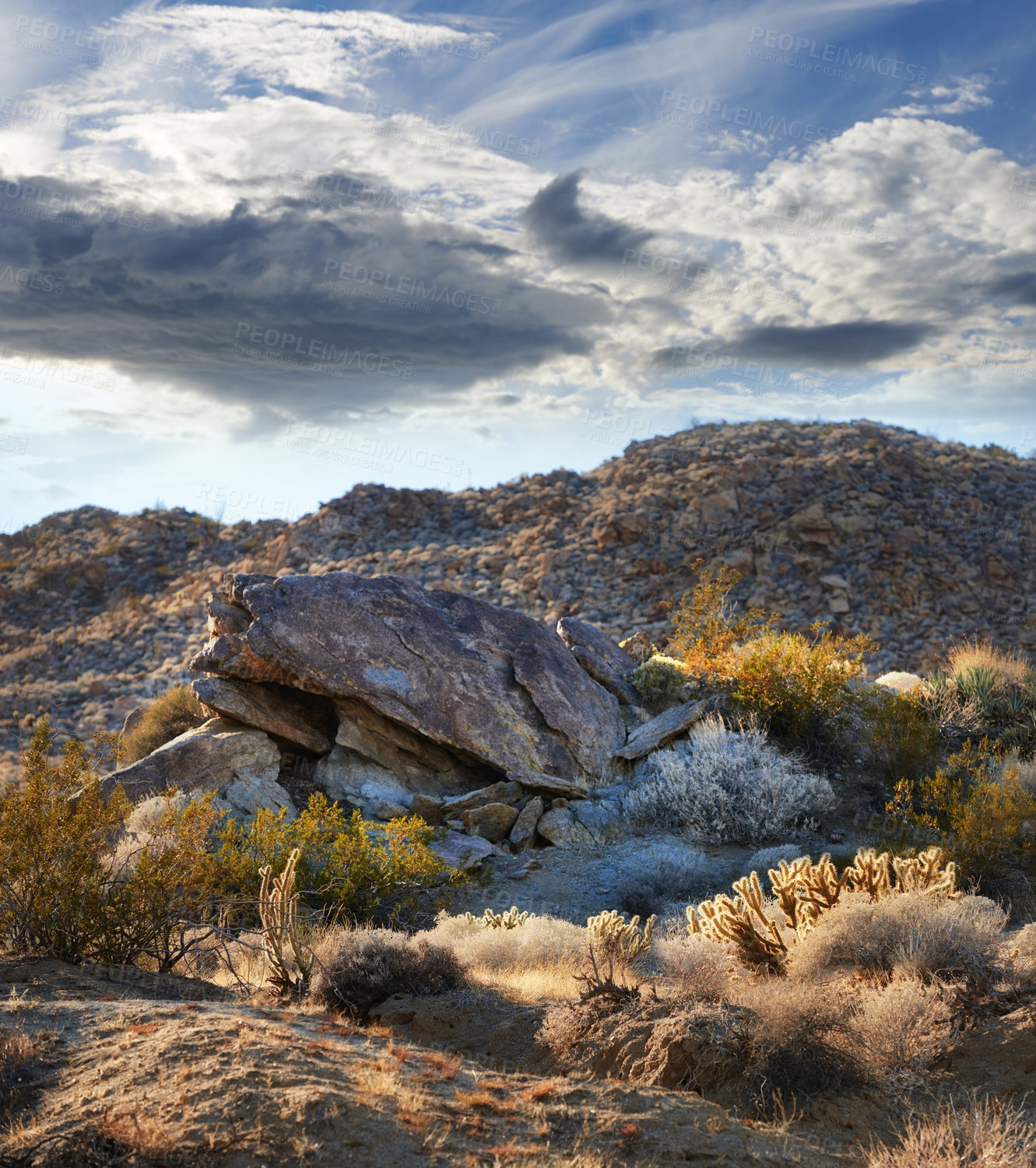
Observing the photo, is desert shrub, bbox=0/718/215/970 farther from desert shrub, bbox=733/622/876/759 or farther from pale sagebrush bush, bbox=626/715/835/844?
desert shrub, bbox=733/622/876/759

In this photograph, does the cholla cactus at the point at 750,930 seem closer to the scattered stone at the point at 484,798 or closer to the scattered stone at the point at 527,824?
the scattered stone at the point at 527,824

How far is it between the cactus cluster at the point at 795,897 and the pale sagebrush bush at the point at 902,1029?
101 cm

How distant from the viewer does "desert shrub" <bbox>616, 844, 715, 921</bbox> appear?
9141 millimetres

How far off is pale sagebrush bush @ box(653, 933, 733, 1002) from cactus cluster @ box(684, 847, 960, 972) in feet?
0.51

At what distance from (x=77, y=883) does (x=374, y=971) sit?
206 cm

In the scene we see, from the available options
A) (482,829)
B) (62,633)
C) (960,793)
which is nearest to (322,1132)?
(482,829)

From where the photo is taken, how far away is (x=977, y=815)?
912 cm

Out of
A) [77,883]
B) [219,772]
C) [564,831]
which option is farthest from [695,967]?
[219,772]

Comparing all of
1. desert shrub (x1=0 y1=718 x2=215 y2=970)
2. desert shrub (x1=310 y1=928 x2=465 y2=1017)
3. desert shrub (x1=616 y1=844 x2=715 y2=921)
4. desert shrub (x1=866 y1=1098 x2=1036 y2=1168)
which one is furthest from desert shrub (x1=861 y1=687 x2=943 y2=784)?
desert shrub (x1=0 y1=718 x2=215 y2=970)

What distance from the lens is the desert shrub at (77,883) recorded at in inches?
230

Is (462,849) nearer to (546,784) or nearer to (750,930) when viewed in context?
(546,784)

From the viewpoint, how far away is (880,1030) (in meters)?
4.77

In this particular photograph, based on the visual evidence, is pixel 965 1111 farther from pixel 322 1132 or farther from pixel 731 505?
pixel 731 505

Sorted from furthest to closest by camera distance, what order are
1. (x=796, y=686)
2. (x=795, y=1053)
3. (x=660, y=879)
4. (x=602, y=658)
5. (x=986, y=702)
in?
(x=602, y=658) < (x=986, y=702) < (x=796, y=686) < (x=660, y=879) < (x=795, y=1053)
